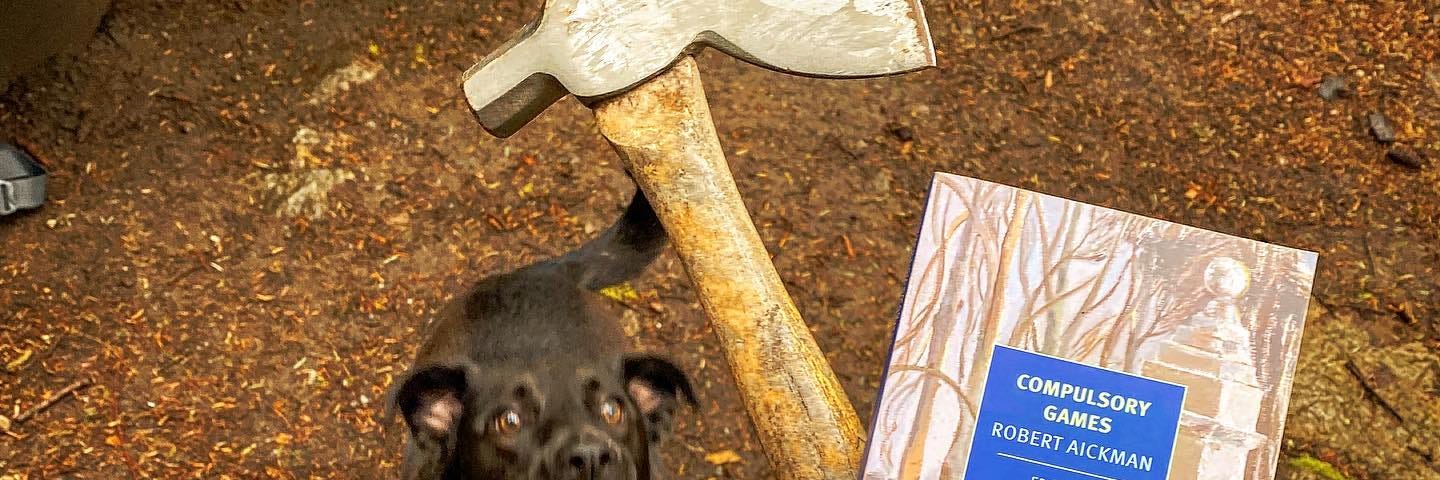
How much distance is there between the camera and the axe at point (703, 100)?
1.59 meters

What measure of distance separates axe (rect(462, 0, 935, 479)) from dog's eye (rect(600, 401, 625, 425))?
2.24 feet

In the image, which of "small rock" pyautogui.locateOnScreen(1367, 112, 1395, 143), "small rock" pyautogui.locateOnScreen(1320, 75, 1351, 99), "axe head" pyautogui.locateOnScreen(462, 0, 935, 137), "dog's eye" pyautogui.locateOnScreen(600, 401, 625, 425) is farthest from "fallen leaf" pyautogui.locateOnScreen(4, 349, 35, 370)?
"small rock" pyautogui.locateOnScreen(1367, 112, 1395, 143)

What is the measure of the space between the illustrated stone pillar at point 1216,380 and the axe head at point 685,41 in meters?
0.62

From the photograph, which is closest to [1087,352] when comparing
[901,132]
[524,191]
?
[901,132]

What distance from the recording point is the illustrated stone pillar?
1.45 meters

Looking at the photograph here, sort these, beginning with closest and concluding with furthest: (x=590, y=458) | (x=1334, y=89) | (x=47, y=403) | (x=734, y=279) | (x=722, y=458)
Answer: (x=734, y=279) → (x=590, y=458) → (x=47, y=403) → (x=722, y=458) → (x=1334, y=89)

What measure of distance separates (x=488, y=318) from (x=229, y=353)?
91 centimetres

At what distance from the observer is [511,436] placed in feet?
7.14

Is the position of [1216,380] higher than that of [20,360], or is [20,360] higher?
[1216,380]

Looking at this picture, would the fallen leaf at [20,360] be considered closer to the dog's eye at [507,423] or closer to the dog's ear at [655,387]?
the dog's eye at [507,423]

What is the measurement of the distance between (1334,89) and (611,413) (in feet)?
8.75

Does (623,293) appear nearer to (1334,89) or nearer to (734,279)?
(734,279)

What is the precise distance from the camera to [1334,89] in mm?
3129

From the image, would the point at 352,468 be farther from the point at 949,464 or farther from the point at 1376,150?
the point at 1376,150
